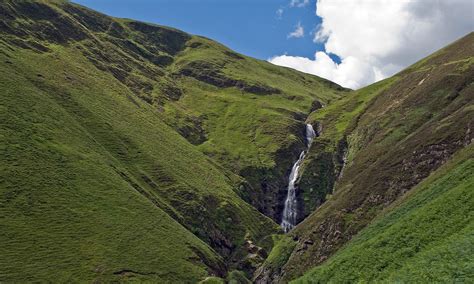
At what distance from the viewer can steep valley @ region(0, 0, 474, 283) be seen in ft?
185

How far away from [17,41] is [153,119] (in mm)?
56115

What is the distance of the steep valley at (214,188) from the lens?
56.4 m

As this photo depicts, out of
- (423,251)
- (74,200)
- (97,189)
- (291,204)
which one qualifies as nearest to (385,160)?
(291,204)

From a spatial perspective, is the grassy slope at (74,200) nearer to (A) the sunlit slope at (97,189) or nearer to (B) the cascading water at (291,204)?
(A) the sunlit slope at (97,189)

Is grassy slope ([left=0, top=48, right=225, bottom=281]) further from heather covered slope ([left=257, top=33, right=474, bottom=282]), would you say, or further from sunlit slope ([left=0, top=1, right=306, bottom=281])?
heather covered slope ([left=257, top=33, right=474, bottom=282])

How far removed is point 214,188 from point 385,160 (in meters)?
54.3

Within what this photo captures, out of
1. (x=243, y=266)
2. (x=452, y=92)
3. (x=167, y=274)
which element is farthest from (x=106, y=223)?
(x=452, y=92)

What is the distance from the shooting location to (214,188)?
5453 inches

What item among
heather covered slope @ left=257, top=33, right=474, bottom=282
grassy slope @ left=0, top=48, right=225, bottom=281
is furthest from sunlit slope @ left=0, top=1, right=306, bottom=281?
heather covered slope @ left=257, top=33, right=474, bottom=282

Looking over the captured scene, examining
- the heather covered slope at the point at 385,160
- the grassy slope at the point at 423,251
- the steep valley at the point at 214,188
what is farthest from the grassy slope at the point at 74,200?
the grassy slope at the point at 423,251

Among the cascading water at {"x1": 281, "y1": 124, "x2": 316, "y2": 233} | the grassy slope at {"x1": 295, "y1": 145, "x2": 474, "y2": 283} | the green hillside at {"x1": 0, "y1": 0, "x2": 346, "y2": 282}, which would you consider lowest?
the cascading water at {"x1": 281, "y1": 124, "x2": 316, "y2": 233}

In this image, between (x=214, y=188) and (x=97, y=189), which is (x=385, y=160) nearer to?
(x=214, y=188)

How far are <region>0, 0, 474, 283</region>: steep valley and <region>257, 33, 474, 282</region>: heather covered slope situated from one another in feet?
1.39

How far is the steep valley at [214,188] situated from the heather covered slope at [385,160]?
0.42m
